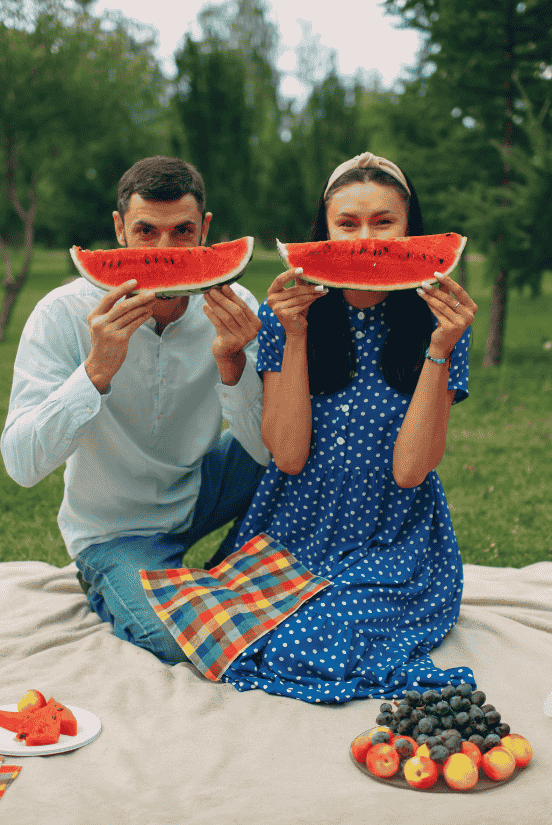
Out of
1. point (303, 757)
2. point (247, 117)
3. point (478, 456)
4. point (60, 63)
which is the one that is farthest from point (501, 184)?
point (247, 117)

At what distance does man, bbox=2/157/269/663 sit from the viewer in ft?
9.50

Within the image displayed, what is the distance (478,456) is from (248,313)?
4581 mm

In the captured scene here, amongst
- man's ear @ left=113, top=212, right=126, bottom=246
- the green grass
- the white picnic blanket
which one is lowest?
the green grass

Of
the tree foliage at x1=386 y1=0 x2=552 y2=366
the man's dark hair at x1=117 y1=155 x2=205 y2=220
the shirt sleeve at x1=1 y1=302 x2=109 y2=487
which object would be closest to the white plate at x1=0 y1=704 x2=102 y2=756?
the shirt sleeve at x1=1 y1=302 x2=109 y2=487

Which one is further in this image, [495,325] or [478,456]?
[495,325]

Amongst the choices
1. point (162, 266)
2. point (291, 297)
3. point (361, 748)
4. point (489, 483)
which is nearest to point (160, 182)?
point (162, 266)

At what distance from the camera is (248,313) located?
290cm

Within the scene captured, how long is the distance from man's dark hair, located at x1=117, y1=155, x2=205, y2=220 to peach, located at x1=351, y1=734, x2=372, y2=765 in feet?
7.25

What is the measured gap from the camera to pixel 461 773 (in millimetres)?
2086

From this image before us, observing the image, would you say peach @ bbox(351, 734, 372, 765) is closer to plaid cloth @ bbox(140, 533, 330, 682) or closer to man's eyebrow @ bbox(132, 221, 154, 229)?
plaid cloth @ bbox(140, 533, 330, 682)

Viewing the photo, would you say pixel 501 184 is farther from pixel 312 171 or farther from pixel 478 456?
pixel 312 171

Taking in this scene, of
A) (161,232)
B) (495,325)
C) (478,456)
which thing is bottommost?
(478,456)

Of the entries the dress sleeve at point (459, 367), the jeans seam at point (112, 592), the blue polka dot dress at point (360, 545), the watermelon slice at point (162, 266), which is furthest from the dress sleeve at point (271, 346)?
the jeans seam at point (112, 592)

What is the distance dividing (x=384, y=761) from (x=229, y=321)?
166 cm
